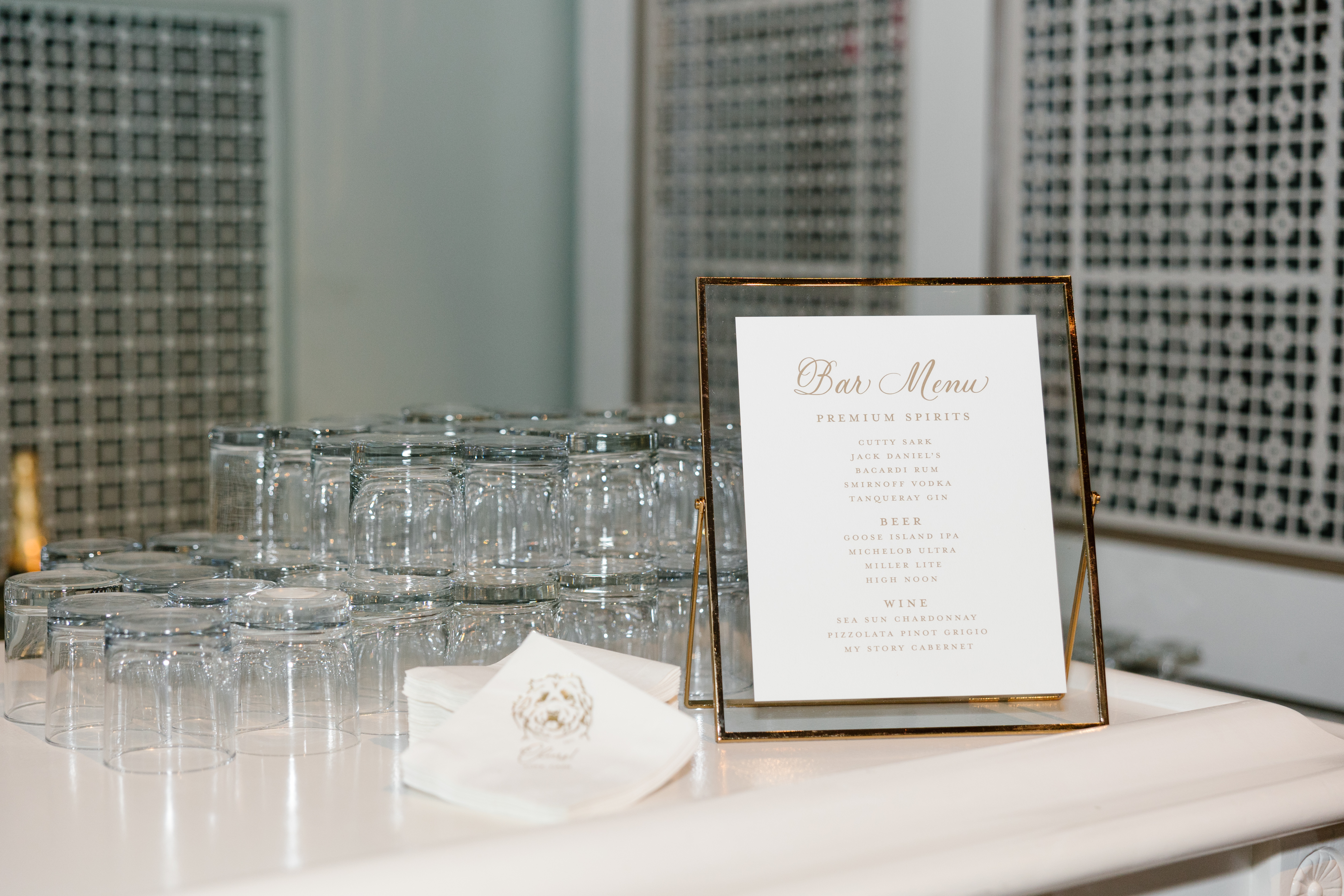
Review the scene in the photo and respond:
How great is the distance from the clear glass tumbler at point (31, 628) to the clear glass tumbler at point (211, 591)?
0.10 m

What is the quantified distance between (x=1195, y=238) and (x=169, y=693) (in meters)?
2.28

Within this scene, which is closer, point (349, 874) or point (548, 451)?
point (349, 874)

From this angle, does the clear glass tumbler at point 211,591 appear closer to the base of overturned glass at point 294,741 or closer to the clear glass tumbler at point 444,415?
the base of overturned glass at point 294,741

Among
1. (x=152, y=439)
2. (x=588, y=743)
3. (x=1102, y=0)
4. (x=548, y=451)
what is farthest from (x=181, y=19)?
(x=588, y=743)

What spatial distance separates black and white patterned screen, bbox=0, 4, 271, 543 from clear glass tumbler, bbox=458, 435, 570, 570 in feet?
8.07

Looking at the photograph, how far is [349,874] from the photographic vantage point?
82 cm

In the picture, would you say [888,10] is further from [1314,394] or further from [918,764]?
[918,764]

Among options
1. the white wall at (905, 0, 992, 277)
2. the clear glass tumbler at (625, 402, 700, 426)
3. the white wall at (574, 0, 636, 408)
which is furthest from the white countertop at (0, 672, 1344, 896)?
the white wall at (574, 0, 636, 408)

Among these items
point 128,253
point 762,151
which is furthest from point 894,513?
point 128,253

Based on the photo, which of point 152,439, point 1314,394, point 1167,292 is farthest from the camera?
point 152,439

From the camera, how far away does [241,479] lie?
1.41m

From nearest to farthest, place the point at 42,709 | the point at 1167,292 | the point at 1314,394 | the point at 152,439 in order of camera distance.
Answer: the point at 42,709
the point at 1314,394
the point at 1167,292
the point at 152,439

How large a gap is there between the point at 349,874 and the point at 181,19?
123 inches

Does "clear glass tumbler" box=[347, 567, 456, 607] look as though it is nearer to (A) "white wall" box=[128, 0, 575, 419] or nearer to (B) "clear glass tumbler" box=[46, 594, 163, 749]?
(B) "clear glass tumbler" box=[46, 594, 163, 749]
